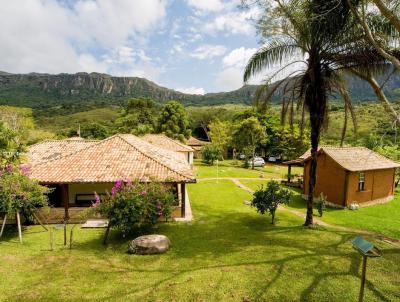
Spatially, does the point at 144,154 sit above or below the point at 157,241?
above

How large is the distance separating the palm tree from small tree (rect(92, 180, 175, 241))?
22.1 feet

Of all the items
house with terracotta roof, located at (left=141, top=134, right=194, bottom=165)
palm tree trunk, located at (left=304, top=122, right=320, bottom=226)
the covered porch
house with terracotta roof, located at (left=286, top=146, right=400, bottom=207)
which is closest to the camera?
palm tree trunk, located at (left=304, top=122, right=320, bottom=226)

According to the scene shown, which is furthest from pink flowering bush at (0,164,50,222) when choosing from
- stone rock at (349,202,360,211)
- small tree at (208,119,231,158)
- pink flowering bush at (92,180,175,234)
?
small tree at (208,119,231,158)

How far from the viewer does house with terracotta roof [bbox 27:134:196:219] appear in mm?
15477

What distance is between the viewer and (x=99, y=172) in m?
16.2

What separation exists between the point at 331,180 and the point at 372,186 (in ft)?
12.6

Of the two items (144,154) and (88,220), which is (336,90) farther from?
(88,220)

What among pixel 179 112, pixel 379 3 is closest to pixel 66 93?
pixel 179 112

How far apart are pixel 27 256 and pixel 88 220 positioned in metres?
5.19

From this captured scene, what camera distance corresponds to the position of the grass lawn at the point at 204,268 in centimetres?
799

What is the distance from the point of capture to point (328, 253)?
426 inches

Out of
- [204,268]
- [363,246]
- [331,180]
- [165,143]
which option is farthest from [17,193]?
[165,143]

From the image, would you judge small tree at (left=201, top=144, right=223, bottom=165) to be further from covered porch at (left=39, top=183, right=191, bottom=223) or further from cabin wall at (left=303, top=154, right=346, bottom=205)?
covered porch at (left=39, top=183, right=191, bottom=223)

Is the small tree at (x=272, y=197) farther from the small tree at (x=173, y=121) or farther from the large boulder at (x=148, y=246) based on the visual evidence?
the small tree at (x=173, y=121)
